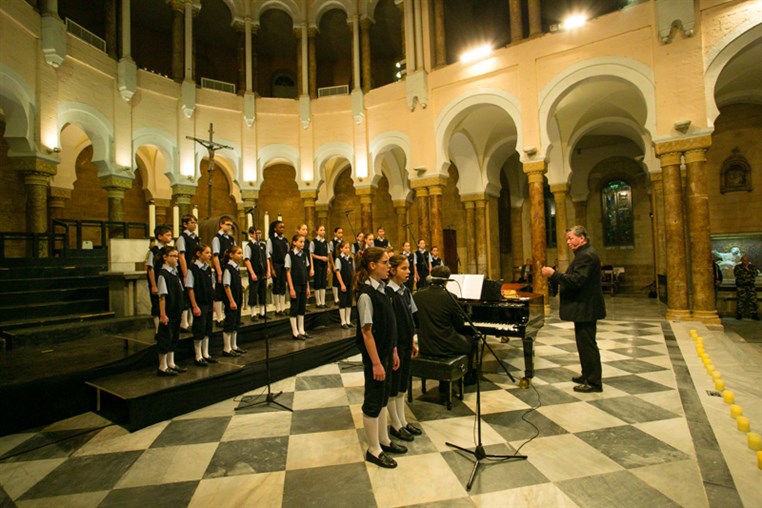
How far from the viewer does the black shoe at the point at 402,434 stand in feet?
11.1

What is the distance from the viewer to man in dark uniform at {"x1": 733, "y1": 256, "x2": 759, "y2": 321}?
9.34 meters

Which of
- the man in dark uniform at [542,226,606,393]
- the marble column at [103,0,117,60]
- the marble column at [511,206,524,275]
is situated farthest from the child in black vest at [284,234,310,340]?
the marble column at [511,206,524,275]

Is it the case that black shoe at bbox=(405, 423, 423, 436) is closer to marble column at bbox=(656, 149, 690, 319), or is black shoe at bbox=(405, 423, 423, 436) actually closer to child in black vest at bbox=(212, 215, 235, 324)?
child in black vest at bbox=(212, 215, 235, 324)

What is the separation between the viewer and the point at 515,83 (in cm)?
1079

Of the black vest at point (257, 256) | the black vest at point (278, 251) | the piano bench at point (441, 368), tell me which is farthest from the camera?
the black vest at point (278, 251)

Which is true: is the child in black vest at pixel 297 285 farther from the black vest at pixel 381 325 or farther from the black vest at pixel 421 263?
the black vest at pixel 421 263

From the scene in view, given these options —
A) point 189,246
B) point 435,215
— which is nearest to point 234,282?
point 189,246

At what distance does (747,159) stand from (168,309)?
654 inches

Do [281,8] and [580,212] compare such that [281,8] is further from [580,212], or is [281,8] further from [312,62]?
[580,212]

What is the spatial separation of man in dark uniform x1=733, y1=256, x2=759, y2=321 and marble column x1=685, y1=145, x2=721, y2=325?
1943 mm

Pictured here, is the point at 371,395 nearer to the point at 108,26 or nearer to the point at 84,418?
the point at 84,418

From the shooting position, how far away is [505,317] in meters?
4.93

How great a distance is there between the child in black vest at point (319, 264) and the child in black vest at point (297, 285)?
1.45 metres

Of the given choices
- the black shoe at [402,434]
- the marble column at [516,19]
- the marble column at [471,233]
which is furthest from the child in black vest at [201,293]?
the marble column at [471,233]
